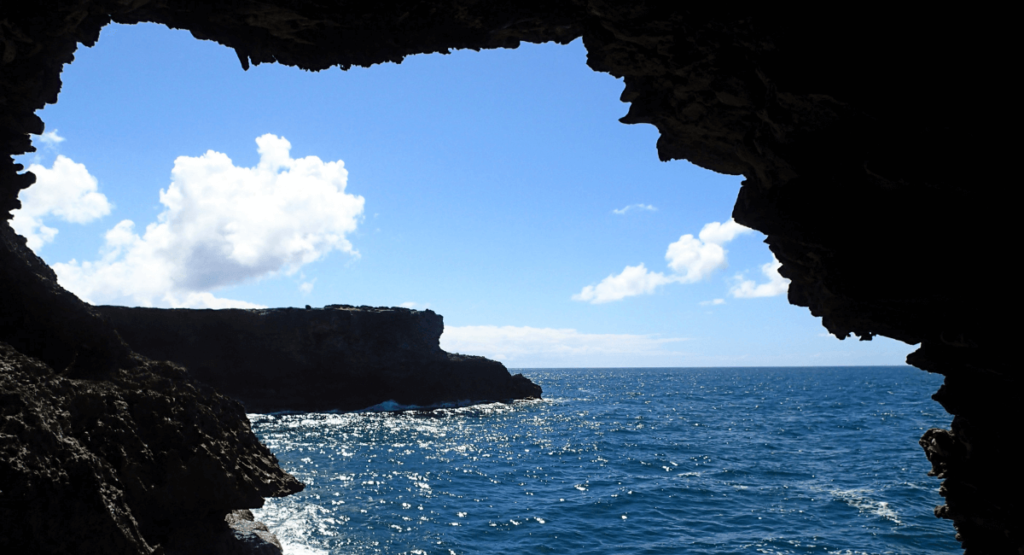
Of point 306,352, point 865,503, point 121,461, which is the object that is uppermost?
point 121,461

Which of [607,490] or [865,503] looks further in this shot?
[607,490]

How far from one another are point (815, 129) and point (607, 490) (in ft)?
62.1

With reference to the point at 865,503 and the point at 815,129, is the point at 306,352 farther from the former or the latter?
the point at 815,129

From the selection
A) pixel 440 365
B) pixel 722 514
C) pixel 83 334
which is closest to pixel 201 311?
pixel 440 365

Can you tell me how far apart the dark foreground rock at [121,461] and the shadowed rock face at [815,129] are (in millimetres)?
1602

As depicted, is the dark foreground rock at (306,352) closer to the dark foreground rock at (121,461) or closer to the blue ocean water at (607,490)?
the blue ocean water at (607,490)

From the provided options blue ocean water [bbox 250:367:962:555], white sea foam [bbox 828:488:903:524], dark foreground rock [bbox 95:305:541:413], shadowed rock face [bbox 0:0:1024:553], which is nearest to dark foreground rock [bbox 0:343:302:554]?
shadowed rock face [bbox 0:0:1024:553]

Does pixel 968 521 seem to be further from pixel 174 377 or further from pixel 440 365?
pixel 440 365

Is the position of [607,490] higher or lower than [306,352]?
lower

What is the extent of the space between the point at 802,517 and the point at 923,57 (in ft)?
57.2

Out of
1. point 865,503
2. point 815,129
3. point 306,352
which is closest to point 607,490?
point 865,503

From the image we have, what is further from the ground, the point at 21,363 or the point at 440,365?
the point at 21,363

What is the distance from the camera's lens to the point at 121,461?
30.6ft

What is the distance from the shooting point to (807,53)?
282 inches
